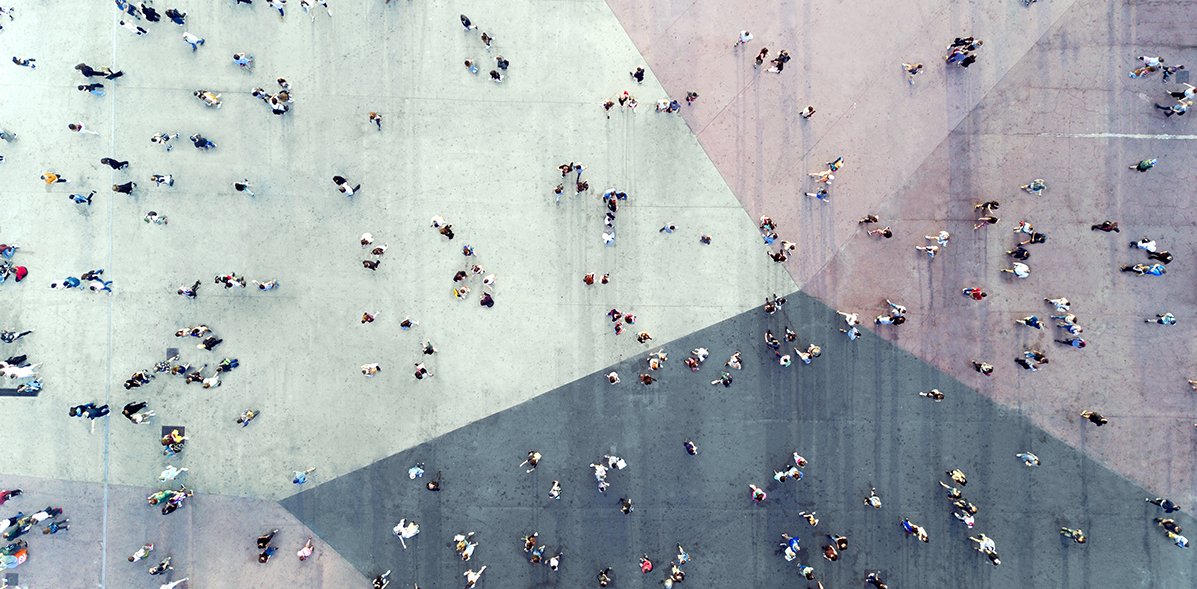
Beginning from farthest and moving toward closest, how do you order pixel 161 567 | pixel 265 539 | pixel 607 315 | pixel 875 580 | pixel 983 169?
1. pixel 983 169
2. pixel 607 315
3. pixel 875 580
4. pixel 161 567
5. pixel 265 539

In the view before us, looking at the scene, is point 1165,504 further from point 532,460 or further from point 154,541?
point 154,541

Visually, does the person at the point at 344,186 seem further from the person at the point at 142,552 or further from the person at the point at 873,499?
the person at the point at 873,499

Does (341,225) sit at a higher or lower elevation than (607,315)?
higher

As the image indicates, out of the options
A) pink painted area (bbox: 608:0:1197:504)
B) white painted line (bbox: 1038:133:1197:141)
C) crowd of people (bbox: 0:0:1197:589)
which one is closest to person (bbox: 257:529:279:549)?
crowd of people (bbox: 0:0:1197:589)

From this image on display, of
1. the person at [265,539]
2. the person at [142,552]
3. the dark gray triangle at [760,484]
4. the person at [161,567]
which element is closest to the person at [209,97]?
the dark gray triangle at [760,484]

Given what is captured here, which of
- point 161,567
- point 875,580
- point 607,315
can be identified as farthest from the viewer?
point 607,315

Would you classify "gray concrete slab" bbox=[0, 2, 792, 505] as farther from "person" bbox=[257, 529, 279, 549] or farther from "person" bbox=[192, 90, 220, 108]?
"person" bbox=[257, 529, 279, 549]

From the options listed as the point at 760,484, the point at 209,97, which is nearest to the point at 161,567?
the point at 209,97
